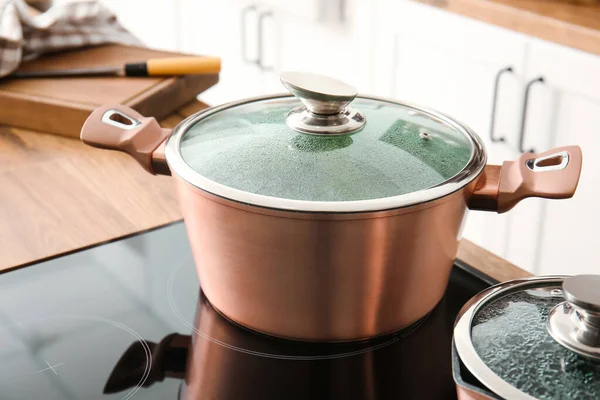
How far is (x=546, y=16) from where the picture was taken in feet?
4.88

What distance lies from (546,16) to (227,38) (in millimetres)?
1329

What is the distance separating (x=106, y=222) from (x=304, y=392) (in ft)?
1.23

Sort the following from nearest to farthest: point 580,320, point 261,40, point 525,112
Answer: point 580,320 → point 525,112 → point 261,40

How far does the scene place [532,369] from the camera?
405mm

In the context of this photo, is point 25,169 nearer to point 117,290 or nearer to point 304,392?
point 117,290

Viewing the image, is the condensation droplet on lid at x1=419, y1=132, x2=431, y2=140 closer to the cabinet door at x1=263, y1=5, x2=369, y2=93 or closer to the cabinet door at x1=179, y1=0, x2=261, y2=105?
the cabinet door at x1=263, y1=5, x2=369, y2=93

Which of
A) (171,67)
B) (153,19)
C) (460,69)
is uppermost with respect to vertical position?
(171,67)

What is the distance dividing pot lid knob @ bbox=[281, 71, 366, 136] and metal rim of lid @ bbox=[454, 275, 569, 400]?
0.20 meters

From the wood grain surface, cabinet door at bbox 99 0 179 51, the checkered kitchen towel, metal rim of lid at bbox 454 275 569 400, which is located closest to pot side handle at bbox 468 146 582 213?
metal rim of lid at bbox 454 275 569 400

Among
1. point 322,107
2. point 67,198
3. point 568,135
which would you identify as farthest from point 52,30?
point 568,135

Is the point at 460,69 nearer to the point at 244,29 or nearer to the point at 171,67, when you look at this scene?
the point at 171,67

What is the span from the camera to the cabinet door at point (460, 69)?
63.0 inches

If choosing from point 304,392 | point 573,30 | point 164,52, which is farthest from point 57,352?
point 573,30

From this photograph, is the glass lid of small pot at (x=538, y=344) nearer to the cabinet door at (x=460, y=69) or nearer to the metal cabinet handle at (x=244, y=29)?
the cabinet door at (x=460, y=69)
